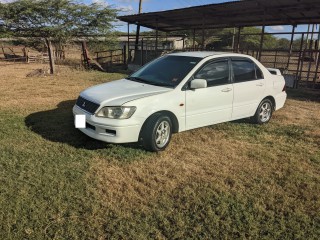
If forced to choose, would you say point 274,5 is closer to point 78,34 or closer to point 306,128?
point 306,128

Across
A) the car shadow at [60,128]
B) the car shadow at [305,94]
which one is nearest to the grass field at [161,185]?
the car shadow at [60,128]

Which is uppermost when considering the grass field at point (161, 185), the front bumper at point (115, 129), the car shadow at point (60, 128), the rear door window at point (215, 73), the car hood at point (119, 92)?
the rear door window at point (215, 73)

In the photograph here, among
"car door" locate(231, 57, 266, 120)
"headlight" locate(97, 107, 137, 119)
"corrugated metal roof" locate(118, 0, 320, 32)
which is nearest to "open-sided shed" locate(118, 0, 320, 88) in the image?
"corrugated metal roof" locate(118, 0, 320, 32)

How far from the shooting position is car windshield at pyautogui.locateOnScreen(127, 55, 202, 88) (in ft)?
17.1

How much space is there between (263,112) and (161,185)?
12.4 feet

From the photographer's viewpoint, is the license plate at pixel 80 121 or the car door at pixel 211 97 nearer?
the license plate at pixel 80 121

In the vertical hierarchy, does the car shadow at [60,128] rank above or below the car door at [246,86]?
below

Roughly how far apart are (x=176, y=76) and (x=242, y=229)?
294 centimetres

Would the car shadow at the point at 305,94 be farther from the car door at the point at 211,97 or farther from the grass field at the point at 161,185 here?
the car door at the point at 211,97

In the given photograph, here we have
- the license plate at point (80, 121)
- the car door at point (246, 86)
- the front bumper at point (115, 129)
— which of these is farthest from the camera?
the car door at point (246, 86)

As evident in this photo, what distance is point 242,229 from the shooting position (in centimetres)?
306

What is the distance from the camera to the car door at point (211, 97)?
5.17 meters

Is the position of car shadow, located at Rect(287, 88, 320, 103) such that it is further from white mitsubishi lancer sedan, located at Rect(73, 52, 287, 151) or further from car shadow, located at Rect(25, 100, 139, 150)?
car shadow, located at Rect(25, 100, 139, 150)

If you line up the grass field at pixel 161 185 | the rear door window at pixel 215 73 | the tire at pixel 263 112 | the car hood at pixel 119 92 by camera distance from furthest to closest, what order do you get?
the tire at pixel 263 112 < the rear door window at pixel 215 73 < the car hood at pixel 119 92 < the grass field at pixel 161 185
